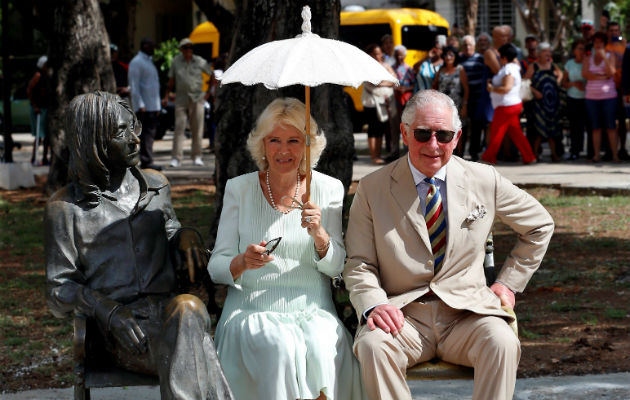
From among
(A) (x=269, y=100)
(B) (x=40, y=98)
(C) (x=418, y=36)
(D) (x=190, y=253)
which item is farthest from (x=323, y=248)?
(C) (x=418, y=36)

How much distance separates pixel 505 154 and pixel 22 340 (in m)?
9.95

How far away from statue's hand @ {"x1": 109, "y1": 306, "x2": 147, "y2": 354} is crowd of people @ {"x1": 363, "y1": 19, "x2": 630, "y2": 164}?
1057 cm

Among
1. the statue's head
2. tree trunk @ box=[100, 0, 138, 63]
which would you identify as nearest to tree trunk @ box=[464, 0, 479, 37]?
tree trunk @ box=[100, 0, 138, 63]

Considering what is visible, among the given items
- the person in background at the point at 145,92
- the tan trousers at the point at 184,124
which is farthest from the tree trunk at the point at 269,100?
the tan trousers at the point at 184,124

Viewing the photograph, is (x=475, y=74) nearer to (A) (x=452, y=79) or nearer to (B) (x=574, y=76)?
(A) (x=452, y=79)

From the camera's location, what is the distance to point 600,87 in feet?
47.6

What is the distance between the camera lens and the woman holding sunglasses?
14234mm

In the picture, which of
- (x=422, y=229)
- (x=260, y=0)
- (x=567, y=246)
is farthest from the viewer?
(x=567, y=246)

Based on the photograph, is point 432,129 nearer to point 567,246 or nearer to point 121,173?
point 121,173

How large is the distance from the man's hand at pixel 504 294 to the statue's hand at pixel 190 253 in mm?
1316

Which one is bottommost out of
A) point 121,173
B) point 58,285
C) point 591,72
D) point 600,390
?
point 600,390

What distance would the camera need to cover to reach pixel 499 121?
48.1 ft

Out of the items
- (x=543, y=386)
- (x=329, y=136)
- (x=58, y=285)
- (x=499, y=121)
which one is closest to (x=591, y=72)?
(x=499, y=121)

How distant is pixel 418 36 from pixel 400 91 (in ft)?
21.4
